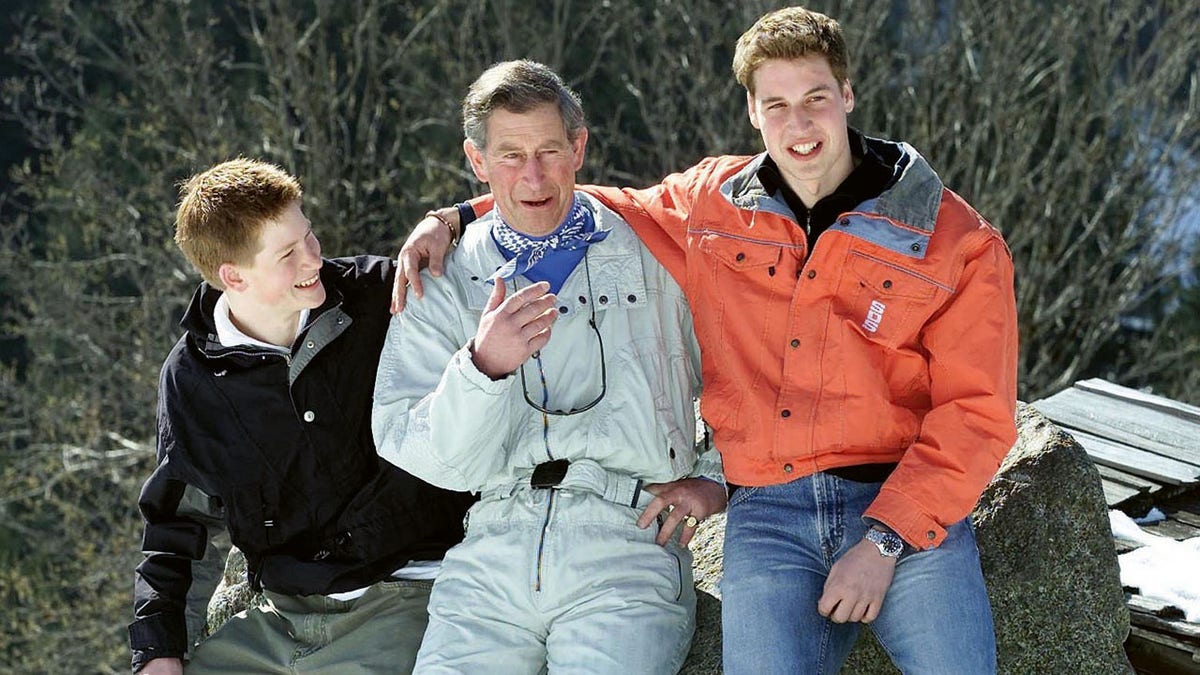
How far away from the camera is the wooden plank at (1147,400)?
447cm

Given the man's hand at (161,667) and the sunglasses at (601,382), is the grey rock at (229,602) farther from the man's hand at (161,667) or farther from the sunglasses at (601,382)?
the sunglasses at (601,382)

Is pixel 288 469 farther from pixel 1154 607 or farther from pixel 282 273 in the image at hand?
pixel 1154 607

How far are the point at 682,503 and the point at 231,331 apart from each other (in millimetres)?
1063

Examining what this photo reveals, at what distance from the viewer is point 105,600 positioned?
35.5 ft

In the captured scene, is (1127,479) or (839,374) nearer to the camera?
(839,374)

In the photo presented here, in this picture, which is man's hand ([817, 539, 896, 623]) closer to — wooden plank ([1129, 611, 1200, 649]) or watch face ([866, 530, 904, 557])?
watch face ([866, 530, 904, 557])

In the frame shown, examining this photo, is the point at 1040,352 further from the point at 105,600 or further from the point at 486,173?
the point at 486,173

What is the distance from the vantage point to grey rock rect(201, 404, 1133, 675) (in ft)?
9.95

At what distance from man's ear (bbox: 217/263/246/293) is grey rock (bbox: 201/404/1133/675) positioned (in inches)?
48.3

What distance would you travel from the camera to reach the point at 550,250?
306 centimetres

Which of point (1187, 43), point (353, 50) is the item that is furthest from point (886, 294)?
point (353, 50)

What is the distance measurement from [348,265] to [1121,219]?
30.2ft

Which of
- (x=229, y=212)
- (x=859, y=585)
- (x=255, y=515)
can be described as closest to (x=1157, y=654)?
(x=859, y=585)

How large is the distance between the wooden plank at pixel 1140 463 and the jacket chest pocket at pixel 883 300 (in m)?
1.44
